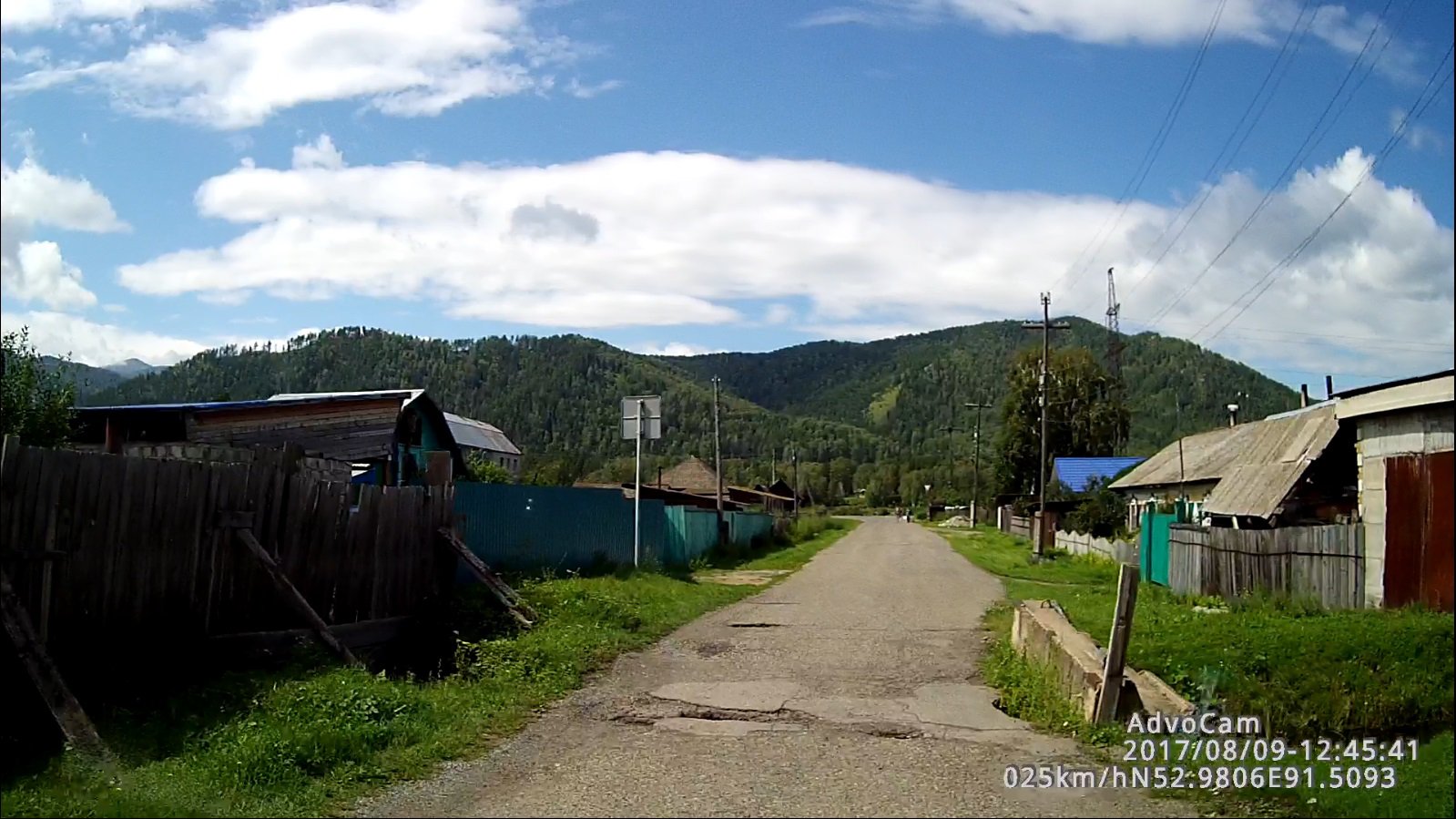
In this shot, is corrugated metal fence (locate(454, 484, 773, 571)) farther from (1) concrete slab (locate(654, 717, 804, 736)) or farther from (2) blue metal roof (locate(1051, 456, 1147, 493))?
(2) blue metal roof (locate(1051, 456, 1147, 493))

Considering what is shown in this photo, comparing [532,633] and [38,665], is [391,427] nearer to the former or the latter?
[532,633]

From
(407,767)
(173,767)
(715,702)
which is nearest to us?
(173,767)

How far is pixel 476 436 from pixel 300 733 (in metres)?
34.1

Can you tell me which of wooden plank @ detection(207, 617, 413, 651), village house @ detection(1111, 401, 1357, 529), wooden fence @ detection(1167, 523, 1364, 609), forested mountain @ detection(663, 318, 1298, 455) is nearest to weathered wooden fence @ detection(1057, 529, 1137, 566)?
village house @ detection(1111, 401, 1357, 529)

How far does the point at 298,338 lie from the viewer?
341ft

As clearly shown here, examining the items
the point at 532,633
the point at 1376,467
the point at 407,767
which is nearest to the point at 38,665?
the point at 407,767

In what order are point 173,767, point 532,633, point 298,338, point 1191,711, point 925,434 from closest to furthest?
1. point 173,767
2. point 1191,711
3. point 532,633
4. point 298,338
5. point 925,434

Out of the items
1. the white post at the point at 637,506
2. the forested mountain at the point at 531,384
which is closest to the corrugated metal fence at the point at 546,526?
the white post at the point at 637,506

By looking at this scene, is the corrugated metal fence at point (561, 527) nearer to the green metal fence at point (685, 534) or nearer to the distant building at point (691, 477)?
the green metal fence at point (685, 534)

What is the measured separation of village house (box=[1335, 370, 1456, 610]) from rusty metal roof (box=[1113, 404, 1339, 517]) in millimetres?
2831

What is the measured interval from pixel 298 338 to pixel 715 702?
3991 inches

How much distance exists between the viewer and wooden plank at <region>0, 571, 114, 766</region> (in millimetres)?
6656

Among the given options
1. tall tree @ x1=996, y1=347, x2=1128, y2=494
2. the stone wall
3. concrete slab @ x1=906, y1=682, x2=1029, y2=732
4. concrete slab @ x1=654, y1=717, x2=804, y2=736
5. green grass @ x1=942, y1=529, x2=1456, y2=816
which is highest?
tall tree @ x1=996, y1=347, x2=1128, y2=494

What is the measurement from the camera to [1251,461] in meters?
24.8
